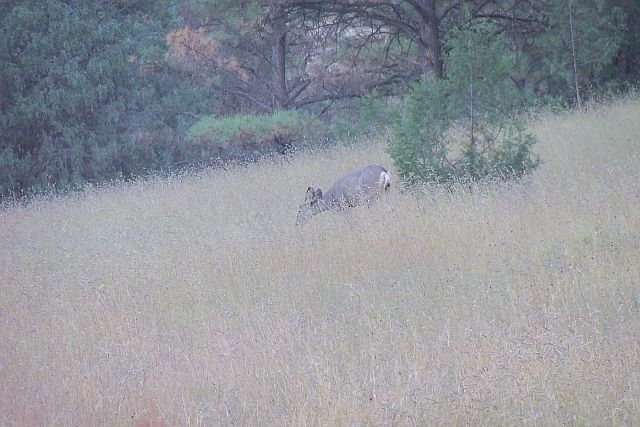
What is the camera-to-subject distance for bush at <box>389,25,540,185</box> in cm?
1035

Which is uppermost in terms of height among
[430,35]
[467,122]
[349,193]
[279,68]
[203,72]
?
[430,35]

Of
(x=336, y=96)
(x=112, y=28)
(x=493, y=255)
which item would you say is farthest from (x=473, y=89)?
(x=112, y=28)

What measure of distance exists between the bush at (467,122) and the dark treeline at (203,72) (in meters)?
5.46

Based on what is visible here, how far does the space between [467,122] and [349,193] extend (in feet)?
5.88

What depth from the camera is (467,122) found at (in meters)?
10.6

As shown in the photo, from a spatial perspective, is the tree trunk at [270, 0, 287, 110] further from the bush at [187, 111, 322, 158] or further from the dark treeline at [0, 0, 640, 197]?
the bush at [187, 111, 322, 158]

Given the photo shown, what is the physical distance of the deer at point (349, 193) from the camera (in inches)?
405

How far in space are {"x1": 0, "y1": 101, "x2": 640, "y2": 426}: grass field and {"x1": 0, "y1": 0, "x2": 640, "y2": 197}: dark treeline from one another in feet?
23.0

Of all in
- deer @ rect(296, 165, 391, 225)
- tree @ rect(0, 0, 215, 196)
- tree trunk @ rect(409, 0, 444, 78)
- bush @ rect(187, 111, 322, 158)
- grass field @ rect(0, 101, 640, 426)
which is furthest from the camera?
tree @ rect(0, 0, 215, 196)

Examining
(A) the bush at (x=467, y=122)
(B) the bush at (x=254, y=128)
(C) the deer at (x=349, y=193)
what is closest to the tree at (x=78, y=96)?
(B) the bush at (x=254, y=128)

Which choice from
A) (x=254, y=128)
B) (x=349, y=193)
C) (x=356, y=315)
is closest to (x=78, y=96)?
(x=254, y=128)

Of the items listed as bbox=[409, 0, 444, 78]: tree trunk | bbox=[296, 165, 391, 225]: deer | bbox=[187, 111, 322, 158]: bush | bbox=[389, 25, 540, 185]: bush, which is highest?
bbox=[409, 0, 444, 78]: tree trunk

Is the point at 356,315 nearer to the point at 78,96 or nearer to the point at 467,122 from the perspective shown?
the point at 467,122

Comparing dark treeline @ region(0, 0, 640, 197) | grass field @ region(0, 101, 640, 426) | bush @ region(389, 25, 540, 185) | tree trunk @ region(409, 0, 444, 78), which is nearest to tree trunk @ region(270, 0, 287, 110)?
dark treeline @ region(0, 0, 640, 197)
